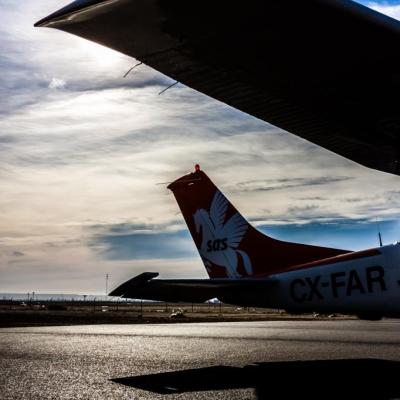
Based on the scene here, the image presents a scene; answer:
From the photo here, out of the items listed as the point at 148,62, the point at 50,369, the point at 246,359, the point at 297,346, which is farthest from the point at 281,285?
the point at 148,62

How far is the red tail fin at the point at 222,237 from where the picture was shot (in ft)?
36.0

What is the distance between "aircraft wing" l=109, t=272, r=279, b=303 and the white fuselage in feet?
1.32

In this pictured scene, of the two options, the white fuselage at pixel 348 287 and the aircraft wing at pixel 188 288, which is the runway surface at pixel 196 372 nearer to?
the white fuselage at pixel 348 287

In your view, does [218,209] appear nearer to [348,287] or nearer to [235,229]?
[235,229]

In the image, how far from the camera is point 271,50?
5.26 m

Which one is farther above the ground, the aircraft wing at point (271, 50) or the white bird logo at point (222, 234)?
the aircraft wing at point (271, 50)

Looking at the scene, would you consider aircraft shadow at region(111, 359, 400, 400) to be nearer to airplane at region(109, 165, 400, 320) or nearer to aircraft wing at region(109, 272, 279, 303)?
aircraft wing at region(109, 272, 279, 303)

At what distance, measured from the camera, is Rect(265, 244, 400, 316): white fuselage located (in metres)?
8.45

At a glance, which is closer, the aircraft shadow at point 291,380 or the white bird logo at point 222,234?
the aircraft shadow at point 291,380

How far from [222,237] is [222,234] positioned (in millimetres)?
71

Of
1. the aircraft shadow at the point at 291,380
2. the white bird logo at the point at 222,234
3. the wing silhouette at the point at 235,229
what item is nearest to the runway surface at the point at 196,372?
the aircraft shadow at the point at 291,380

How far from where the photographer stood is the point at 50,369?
20.9ft

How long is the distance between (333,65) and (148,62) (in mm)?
2047

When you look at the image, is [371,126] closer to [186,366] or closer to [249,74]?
[249,74]
